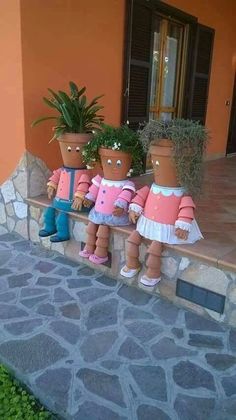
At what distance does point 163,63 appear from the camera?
4.84m

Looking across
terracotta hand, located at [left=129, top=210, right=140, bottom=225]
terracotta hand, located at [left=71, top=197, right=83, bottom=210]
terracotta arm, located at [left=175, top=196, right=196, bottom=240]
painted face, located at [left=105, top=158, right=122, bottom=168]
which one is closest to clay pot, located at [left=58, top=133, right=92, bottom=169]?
terracotta hand, located at [left=71, top=197, right=83, bottom=210]

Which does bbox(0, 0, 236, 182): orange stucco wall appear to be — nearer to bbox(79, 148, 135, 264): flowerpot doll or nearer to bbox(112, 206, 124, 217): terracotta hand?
bbox(79, 148, 135, 264): flowerpot doll

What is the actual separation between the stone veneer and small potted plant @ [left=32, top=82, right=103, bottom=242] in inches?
5.3

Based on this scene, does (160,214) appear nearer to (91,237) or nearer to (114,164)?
(114,164)

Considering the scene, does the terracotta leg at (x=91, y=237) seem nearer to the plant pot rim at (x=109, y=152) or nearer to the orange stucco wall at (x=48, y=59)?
the plant pot rim at (x=109, y=152)

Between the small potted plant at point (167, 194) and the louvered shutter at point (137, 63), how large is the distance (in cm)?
195

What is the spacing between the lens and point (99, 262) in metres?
2.70

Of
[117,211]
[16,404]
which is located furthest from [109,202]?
[16,404]

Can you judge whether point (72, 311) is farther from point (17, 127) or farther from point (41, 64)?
point (41, 64)

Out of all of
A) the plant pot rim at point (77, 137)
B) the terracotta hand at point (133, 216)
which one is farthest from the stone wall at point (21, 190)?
the terracotta hand at point (133, 216)

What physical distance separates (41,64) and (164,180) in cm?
166

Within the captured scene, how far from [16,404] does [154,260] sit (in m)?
1.16

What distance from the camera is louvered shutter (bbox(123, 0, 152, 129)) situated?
392 centimetres

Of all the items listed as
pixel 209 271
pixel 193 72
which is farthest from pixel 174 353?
pixel 193 72
